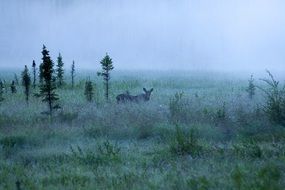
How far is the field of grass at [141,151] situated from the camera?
10.3m

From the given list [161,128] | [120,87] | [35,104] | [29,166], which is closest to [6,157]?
[29,166]

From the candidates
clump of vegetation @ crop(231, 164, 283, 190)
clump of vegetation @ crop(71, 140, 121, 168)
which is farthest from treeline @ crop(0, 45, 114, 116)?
clump of vegetation @ crop(231, 164, 283, 190)

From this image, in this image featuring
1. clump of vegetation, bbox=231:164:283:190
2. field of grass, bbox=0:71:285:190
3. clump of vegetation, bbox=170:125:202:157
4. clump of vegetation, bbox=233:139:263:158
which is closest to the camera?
clump of vegetation, bbox=231:164:283:190

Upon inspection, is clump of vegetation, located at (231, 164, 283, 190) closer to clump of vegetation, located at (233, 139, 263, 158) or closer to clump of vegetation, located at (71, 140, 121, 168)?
clump of vegetation, located at (233, 139, 263, 158)

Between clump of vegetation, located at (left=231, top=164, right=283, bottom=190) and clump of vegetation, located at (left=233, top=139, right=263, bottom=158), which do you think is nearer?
clump of vegetation, located at (left=231, top=164, right=283, bottom=190)

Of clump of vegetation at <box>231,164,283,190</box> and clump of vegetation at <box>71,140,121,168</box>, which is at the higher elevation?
clump of vegetation at <box>231,164,283,190</box>

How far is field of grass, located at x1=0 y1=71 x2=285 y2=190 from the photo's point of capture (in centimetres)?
1034

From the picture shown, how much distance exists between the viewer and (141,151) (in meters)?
14.2

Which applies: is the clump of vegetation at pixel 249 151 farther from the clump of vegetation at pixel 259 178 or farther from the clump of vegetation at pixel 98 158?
the clump of vegetation at pixel 98 158

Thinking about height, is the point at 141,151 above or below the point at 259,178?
below

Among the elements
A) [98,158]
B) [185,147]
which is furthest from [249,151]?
[98,158]

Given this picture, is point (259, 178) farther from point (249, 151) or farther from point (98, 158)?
point (98, 158)

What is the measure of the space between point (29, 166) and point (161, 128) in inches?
236

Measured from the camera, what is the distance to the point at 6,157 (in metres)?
14.1
